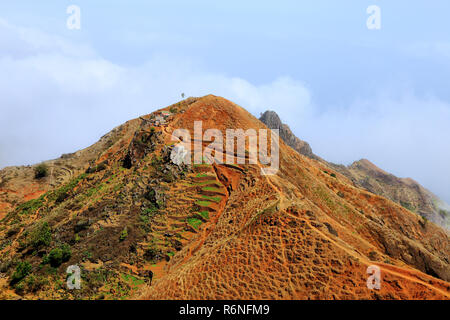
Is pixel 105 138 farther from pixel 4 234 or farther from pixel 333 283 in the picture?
pixel 333 283

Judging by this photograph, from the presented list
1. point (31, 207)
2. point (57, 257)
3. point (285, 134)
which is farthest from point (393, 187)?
point (31, 207)

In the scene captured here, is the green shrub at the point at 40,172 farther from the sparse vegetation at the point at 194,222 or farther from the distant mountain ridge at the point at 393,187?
the distant mountain ridge at the point at 393,187

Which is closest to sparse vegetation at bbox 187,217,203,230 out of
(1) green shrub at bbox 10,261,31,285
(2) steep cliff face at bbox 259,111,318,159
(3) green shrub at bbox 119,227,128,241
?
(3) green shrub at bbox 119,227,128,241

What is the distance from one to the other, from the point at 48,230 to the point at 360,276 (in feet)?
65.1

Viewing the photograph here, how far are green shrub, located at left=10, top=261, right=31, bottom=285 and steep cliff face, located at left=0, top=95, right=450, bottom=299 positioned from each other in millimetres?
59

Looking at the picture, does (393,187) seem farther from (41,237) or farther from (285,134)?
(41,237)

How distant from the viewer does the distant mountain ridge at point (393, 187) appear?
65.0 m

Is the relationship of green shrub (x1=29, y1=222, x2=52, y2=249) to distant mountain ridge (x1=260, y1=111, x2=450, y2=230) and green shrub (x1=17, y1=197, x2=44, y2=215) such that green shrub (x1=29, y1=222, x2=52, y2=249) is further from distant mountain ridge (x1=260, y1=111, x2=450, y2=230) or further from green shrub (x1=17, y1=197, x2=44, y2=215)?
distant mountain ridge (x1=260, y1=111, x2=450, y2=230)

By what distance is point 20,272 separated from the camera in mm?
14852

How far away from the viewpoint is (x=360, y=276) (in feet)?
32.7

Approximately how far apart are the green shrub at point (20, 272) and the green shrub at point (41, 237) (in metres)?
1.93

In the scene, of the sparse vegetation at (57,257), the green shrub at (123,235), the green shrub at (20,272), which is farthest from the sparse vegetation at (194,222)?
the green shrub at (20,272)

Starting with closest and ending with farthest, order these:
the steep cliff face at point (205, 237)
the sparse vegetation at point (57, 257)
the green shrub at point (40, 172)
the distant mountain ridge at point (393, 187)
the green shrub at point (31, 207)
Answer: the steep cliff face at point (205, 237) → the sparse vegetation at point (57, 257) → the green shrub at point (31, 207) → the green shrub at point (40, 172) → the distant mountain ridge at point (393, 187)

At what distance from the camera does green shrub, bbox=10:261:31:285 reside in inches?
582
